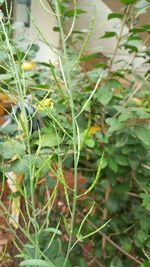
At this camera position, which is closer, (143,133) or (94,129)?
(143,133)

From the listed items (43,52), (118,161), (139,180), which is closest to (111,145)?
(118,161)

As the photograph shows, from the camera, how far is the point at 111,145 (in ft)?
3.56

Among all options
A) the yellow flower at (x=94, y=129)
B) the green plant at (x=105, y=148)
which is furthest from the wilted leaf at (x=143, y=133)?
the yellow flower at (x=94, y=129)

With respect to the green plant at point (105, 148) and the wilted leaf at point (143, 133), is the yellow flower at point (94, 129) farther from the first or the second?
the wilted leaf at point (143, 133)

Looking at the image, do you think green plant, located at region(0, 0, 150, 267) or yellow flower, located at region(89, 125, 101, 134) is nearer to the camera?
green plant, located at region(0, 0, 150, 267)

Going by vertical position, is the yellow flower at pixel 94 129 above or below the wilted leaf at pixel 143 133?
below

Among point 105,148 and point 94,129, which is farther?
point 94,129

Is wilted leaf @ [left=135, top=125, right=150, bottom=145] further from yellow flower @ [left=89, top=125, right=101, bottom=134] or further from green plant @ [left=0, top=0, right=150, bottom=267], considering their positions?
yellow flower @ [left=89, top=125, right=101, bottom=134]

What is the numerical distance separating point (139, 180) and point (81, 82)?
0.40m

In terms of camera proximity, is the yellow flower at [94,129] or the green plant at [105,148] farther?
the yellow flower at [94,129]

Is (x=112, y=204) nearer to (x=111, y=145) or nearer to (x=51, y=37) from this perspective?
(x=111, y=145)

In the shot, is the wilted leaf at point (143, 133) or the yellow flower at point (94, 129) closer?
the wilted leaf at point (143, 133)

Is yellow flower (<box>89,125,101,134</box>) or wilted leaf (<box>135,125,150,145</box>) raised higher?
wilted leaf (<box>135,125,150,145</box>)

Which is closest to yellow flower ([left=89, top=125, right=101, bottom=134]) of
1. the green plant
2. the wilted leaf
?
the green plant
